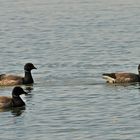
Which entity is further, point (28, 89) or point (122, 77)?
point (122, 77)

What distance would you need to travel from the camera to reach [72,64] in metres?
40.3

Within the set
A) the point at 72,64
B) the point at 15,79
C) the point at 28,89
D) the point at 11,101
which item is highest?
the point at 72,64

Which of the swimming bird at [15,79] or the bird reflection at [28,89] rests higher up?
the swimming bird at [15,79]

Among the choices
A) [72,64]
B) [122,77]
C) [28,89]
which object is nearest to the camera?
[28,89]

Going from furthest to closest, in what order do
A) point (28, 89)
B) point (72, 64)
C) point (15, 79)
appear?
1. point (72, 64)
2. point (15, 79)
3. point (28, 89)

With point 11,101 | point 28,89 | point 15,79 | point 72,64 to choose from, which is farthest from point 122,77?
point 11,101

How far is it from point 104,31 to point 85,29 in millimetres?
2265

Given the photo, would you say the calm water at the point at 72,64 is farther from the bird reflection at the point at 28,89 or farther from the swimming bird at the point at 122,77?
the swimming bird at the point at 122,77

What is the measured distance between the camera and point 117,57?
1658 inches

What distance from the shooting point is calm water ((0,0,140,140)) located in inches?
1021

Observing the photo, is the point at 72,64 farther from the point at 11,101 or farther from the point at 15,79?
the point at 11,101

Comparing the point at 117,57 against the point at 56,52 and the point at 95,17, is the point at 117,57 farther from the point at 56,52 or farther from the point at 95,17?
the point at 95,17

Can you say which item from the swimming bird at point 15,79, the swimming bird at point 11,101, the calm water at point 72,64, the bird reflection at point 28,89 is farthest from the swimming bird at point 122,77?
the swimming bird at point 11,101

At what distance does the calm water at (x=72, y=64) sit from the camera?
2594cm
